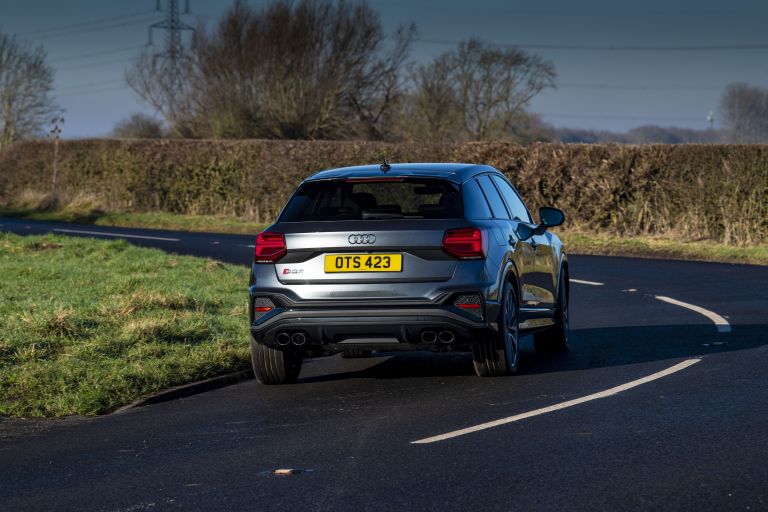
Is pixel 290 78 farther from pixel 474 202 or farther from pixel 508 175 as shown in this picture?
pixel 474 202

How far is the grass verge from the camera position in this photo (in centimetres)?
2300

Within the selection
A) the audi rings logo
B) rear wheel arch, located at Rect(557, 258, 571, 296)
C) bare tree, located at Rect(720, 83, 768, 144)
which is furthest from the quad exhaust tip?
bare tree, located at Rect(720, 83, 768, 144)

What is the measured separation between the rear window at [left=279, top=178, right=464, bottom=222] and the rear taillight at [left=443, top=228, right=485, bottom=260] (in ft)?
0.64

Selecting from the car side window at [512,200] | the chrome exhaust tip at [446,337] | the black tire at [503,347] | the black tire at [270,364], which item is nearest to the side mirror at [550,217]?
the car side window at [512,200]

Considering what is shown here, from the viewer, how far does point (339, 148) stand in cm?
3183

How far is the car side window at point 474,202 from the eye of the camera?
9129mm

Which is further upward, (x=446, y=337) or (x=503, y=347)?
(x=446, y=337)

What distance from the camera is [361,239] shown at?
8789mm

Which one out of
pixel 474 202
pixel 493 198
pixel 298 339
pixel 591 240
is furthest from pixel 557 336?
pixel 591 240

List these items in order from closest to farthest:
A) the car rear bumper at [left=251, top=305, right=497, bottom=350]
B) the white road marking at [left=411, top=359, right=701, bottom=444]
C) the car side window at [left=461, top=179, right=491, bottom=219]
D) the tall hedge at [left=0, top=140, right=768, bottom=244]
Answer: the white road marking at [left=411, top=359, right=701, bottom=444] < the car rear bumper at [left=251, top=305, right=497, bottom=350] < the car side window at [left=461, top=179, right=491, bottom=219] < the tall hedge at [left=0, top=140, right=768, bottom=244]

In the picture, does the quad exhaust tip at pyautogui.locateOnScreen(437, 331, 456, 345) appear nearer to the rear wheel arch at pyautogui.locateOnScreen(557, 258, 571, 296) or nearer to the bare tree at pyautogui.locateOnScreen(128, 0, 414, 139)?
the rear wheel arch at pyautogui.locateOnScreen(557, 258, 571, 296)

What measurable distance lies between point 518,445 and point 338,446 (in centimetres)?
103

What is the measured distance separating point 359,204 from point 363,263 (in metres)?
0.89

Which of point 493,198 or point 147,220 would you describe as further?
point 147,220
